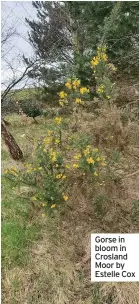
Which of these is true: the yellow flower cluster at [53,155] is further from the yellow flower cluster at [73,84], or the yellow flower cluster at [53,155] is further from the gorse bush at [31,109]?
the gorse bush at [31,109]

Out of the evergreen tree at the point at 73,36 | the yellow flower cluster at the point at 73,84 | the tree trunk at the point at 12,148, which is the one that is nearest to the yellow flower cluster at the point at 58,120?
the yellow flower cluster at the point at 73,84

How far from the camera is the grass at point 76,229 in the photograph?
11.8 feet

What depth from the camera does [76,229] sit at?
408 cm

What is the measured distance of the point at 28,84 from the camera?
28.6 feet

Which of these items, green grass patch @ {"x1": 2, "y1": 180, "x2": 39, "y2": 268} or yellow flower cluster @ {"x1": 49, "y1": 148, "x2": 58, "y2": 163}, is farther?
green grass patch @ {"x1": 2, "y1": 180, "x2": 39, "y2": 268}

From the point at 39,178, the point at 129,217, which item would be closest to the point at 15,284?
the point at 39,178

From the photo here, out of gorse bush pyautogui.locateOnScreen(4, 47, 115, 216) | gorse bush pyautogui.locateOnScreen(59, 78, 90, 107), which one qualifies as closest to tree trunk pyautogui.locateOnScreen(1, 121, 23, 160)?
gorse bush pyautogui.locateOnScreen(4, 47, 115, 216)

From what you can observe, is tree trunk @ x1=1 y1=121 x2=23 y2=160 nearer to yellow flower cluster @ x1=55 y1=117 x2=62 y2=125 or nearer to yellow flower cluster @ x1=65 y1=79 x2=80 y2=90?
yellow flower cluster @ x1=55 y1=117 x2=62 y2=125

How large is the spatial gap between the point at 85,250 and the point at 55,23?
7124mm

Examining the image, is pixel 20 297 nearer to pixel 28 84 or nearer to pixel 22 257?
pixel 22 257

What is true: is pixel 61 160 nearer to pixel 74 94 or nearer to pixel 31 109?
pixel 74 94

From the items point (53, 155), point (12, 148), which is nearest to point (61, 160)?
point (53, 155)

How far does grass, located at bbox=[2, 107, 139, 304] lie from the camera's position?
3.58 m

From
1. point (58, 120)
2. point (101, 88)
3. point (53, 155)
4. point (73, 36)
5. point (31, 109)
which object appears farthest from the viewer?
point (31, 109)
